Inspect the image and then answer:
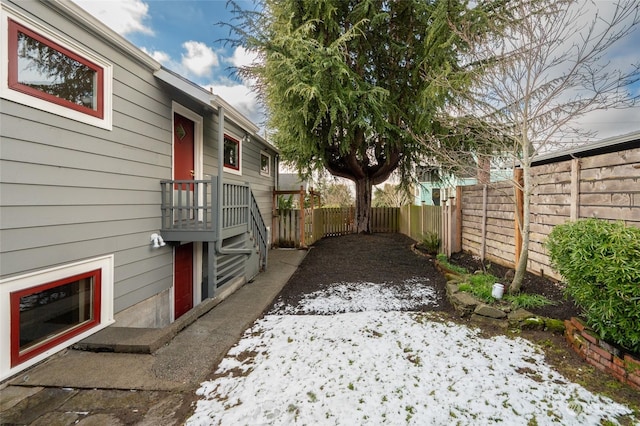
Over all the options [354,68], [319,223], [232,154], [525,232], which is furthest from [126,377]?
[354,68]

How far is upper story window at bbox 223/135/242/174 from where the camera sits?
20.5ft

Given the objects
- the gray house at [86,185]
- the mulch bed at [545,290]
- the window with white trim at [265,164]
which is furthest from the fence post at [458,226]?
the window with white trim at [265,164]

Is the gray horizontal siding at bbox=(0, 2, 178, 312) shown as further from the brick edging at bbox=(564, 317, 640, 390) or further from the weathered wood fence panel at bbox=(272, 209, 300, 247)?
the brick edging at bbox=(564, 317, 640, 390)

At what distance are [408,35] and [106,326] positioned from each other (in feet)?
32.8

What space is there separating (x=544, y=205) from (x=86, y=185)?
595 centimetres

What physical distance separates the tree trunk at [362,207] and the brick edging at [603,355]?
830 cm

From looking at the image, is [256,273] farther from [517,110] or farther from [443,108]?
[443,108]

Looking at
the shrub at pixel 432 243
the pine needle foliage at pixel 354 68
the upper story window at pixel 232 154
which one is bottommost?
the shrub at pixel 432 243

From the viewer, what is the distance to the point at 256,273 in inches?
233

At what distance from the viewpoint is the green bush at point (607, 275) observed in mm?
2084

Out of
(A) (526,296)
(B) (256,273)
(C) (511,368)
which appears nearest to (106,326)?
(B) (256,273)

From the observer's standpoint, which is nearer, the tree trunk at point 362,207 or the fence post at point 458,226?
the fence post at point 458,226

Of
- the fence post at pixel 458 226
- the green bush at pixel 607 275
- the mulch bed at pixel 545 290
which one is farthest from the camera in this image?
the fence post at pixel 458 226

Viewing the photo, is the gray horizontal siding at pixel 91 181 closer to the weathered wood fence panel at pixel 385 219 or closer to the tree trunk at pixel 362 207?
the tree trunk at pixel 362 207
